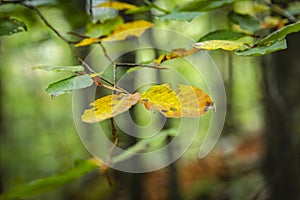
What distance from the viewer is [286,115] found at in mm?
1410

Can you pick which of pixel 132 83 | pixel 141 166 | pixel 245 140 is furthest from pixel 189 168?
pixel 132 83

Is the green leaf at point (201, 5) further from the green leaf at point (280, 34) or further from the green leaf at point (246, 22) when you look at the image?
the green leaf at point (280, 34)

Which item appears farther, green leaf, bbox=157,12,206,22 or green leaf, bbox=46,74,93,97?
green leaf, bbox=157,12,206,22

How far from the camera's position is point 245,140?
2578 mm

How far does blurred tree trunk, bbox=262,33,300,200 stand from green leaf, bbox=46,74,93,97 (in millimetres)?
1083

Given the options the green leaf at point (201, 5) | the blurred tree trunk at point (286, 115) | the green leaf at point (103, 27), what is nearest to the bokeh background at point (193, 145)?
the blurred tree trunk at point (286, 115)

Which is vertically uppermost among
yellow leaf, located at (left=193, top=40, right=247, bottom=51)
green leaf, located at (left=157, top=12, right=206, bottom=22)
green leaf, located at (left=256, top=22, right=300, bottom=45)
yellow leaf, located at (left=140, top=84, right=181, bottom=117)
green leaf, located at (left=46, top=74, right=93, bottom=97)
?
green leaf, located at (left=157, top=12, right=206, bottom=22)

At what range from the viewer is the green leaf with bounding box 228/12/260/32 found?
63cm

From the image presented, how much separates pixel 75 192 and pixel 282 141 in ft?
5.30

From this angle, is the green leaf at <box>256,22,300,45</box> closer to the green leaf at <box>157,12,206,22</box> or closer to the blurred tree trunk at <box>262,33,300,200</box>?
the green leaf at <box>157,12,206,22</box>

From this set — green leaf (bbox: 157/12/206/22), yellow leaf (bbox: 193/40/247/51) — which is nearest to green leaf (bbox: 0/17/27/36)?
green leaf (bbox: 157/12/206/22)

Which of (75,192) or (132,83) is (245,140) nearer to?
(75,192)

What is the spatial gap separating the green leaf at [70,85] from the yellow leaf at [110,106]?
3 centimetres

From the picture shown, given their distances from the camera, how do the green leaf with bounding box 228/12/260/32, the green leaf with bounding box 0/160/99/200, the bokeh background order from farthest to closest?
the bokeh background < the green leaf with bounding box 228/12/260/32 < the green leaf with bounding box 0/160/99/200
